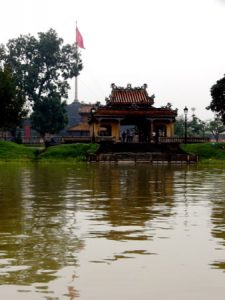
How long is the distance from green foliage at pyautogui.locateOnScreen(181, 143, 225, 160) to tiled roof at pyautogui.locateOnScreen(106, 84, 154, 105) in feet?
35.8

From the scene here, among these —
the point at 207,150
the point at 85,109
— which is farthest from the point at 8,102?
the point at 85,109

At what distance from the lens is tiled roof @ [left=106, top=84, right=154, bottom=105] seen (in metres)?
66.1

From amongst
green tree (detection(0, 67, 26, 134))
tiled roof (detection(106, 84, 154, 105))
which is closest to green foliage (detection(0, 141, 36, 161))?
green tree (detection(0, 67, 26, 134))


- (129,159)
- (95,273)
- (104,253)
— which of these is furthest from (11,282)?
(129,159)

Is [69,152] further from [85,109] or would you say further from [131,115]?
[85,109]

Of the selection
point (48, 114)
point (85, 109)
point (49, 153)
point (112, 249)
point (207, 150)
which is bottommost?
point (112, 249)

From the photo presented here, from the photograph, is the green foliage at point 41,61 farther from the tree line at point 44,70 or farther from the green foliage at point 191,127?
the green foliage at point 191,127

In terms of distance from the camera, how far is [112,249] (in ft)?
27.0

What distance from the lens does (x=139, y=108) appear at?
208ft

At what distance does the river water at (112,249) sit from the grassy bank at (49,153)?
120ft

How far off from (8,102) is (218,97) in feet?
72.0

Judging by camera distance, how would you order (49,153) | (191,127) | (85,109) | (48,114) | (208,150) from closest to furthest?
(49,153) < (208,150) < (48,114) < (85,109) < (191,127)

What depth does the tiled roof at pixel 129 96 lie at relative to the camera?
217ft

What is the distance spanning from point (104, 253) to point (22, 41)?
7114cm
